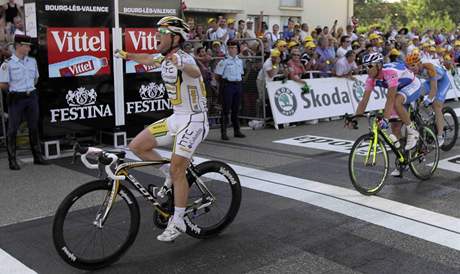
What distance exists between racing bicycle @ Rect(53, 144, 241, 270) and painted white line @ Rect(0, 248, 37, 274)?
15.1 inches

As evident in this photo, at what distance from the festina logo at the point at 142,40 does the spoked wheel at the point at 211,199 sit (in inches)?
213

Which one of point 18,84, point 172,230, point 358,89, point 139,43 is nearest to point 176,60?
point 172,230

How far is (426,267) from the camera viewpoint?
456cm

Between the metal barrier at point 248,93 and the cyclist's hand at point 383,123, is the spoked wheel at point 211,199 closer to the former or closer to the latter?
the cyclist's hand at point 383,123

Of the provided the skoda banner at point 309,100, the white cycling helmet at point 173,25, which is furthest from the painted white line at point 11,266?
the skoda banner at point 309,100

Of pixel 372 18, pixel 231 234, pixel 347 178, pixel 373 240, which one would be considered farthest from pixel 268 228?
pixel 372 18

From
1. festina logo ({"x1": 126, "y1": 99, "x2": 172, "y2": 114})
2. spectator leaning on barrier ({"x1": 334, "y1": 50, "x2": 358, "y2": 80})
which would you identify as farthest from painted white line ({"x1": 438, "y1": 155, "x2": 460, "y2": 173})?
spectator leaning on barrier ({"x1": 334, "y1": 50, "x2": 358, "y2": 80})

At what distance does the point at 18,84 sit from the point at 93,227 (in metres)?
4.53

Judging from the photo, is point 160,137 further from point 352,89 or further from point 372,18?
point 372,18

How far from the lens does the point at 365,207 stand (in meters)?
6.29

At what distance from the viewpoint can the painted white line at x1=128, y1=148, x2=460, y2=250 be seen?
17.9 feet

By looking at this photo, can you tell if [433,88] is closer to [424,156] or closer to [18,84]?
[424,156]

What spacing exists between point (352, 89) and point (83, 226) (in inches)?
427

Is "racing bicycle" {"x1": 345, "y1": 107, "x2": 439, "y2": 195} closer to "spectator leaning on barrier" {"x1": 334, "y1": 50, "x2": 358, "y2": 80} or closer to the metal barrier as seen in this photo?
the metal barrier
